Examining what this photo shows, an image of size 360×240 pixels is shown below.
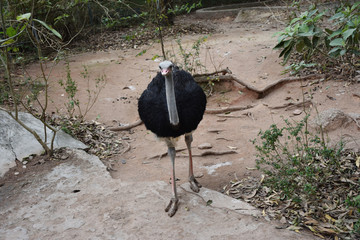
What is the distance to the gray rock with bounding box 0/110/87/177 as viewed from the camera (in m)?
4.58

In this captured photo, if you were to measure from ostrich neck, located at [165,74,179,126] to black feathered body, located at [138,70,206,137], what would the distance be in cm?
14

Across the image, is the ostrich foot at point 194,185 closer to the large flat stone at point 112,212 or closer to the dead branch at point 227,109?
the large flat stone at point 112,212

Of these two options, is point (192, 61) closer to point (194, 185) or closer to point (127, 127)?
point (127, 127)

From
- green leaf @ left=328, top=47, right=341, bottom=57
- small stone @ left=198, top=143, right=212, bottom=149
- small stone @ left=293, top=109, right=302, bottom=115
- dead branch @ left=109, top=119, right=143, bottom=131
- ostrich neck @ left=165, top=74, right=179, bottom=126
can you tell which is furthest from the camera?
dead branch @ left=109, top=119, right=143, bottom=131

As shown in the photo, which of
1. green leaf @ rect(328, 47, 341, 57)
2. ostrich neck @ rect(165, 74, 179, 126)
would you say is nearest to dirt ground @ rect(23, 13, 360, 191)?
ostrich neck @ rect(165, 74, 179, 126)

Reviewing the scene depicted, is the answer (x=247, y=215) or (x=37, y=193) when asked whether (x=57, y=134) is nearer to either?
(x=37, y=193)

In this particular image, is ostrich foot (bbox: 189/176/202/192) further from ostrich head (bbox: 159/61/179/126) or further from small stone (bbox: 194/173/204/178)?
ostrich head (bbox: 159/61/179/126)

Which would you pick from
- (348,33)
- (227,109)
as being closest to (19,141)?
(227,109)

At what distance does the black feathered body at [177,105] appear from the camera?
3.48 meters

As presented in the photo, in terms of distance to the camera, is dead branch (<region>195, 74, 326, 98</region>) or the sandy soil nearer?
the sandy soil

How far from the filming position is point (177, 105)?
351 centimetres

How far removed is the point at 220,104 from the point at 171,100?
3751mm

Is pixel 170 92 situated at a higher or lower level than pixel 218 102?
higher

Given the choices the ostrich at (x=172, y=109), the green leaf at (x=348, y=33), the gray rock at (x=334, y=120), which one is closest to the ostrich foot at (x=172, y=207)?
the ostrich at (x=172, y=109)
